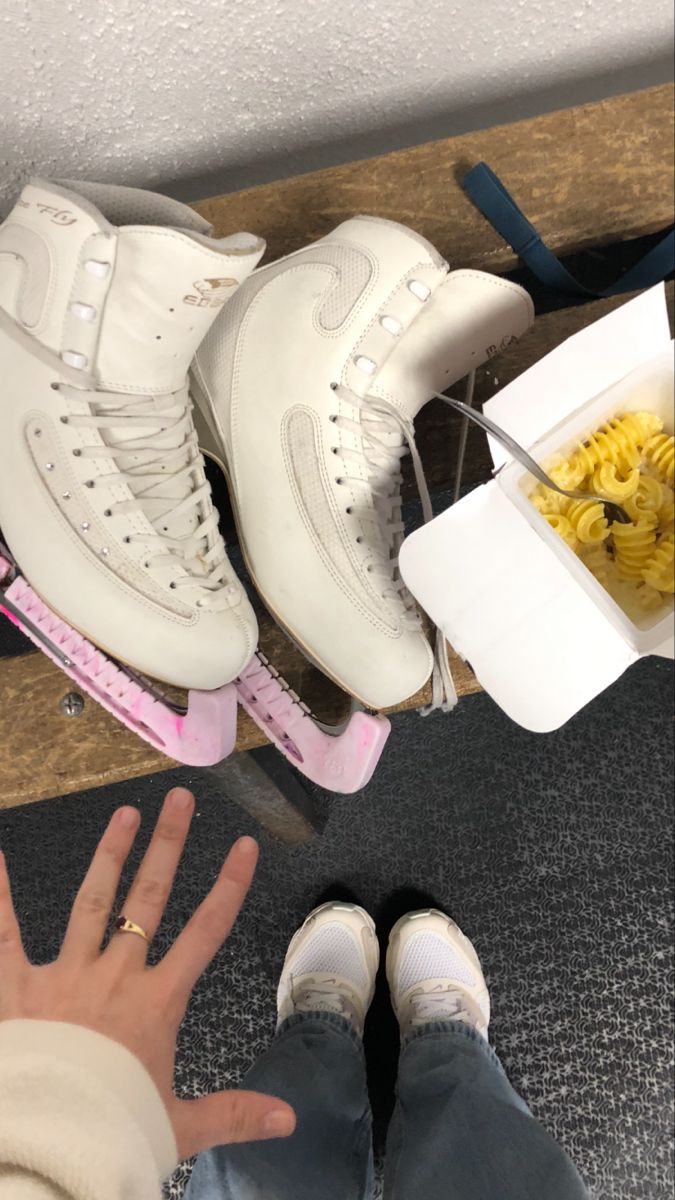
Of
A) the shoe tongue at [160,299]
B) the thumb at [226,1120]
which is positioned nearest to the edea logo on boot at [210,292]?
the shoe tongue at [160,299]

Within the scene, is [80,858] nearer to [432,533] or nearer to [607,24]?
[432,533]

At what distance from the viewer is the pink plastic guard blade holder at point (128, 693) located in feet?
1.77

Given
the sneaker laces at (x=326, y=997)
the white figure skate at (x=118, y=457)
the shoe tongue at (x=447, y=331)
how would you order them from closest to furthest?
the white figure skate at (x=118, y=457) < the shoe tongue at (x=447, y=331) < the sneaker laces at (x=326, y=997)

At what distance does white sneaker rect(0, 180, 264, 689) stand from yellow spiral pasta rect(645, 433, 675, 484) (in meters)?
0.27

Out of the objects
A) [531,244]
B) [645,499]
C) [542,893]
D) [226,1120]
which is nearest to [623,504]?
[645,499]

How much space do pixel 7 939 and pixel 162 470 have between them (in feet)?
1.02

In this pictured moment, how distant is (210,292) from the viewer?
47cm

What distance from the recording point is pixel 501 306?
57 centimetres

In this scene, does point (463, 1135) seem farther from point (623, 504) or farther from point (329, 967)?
point (623, 504)

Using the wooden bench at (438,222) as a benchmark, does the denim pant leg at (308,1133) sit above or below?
below

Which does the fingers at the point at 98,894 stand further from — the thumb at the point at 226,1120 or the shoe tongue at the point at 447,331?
the shoe tongue at the point at 447,331

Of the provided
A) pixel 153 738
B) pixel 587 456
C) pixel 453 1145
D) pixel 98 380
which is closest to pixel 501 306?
pixel 587 456

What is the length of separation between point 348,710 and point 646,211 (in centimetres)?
51

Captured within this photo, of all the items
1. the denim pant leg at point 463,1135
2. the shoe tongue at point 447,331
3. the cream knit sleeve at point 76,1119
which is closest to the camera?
the cream knit sleeve at point 76,1119
